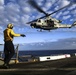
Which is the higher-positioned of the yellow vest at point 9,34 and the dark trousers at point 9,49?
the yellow vest at point 9,34

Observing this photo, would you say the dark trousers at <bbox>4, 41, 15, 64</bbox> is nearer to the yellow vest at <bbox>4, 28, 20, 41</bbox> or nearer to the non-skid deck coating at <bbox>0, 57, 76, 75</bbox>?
the yellow vest at <bbox>4, 28, 20, 41</bbox>

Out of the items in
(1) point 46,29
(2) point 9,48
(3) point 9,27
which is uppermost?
(1) point 46,29

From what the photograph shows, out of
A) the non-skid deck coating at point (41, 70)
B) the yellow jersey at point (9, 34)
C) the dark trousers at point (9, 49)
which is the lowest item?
the non-skid deck coating at point (41, 70)

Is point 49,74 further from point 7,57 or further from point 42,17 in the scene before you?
point 42,17

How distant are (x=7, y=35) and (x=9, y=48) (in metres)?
0.56

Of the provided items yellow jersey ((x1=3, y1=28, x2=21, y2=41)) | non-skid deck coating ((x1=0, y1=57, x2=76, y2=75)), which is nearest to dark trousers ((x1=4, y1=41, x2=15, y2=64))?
yellow jersey ((x1=3, y1=28, x2=21, y2=41))

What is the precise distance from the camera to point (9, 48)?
10914 millimetres

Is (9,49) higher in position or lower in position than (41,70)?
higher

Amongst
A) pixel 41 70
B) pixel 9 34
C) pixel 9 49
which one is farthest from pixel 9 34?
pixel 41 70

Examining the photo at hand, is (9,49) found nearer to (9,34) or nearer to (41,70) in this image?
(9,34)

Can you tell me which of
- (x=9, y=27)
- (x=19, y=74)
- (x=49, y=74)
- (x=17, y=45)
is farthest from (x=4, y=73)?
(x=17, y=45)

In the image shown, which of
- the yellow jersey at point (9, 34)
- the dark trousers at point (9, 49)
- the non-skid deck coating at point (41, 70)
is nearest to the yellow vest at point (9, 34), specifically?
the yellow jersey at point (9, 34)

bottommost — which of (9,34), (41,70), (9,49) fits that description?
(41,70)

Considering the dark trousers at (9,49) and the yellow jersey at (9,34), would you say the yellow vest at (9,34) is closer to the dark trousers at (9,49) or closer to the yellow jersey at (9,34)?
the yellow jersey at (9,34)
